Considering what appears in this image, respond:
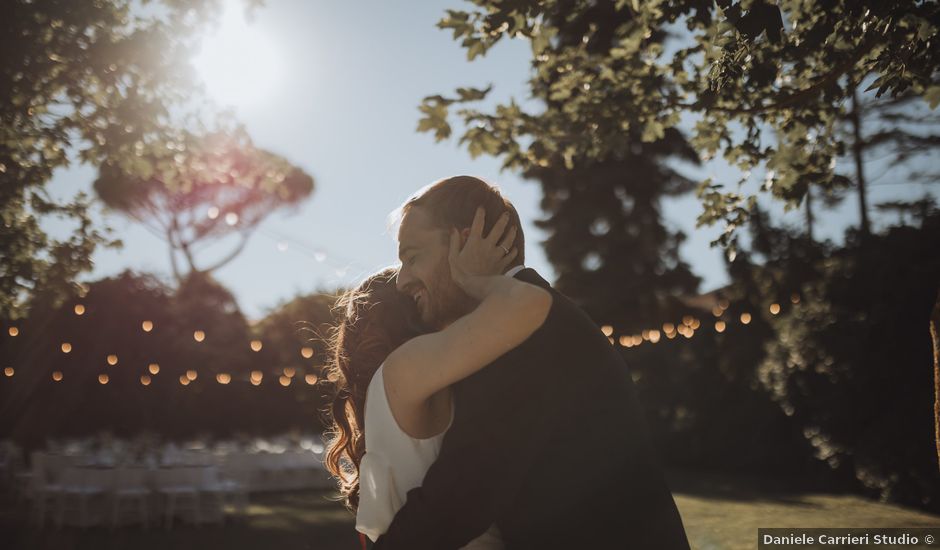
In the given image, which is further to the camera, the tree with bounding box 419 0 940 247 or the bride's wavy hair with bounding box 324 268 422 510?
the tree with bounding box 419 0 940 247

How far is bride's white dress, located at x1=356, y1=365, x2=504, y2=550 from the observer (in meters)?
1.54

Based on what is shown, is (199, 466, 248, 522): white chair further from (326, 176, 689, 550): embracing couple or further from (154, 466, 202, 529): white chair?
(326, 176, 689, 550): embracing couple

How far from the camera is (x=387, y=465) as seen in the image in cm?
156

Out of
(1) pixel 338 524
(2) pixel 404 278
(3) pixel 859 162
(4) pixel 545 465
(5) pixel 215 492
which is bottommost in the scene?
(1) pixel 338 524

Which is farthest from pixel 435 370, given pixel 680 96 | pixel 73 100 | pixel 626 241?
pixel 626 241

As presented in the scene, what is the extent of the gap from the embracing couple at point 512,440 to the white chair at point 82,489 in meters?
10.9

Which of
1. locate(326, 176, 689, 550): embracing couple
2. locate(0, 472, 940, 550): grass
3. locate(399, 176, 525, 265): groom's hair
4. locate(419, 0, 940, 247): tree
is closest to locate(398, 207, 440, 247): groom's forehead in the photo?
locate(399, 176, 525, 265): groom's hair

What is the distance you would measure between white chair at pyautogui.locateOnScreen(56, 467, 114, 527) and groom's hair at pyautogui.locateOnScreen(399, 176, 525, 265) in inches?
429

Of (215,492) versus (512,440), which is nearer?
(512,440)

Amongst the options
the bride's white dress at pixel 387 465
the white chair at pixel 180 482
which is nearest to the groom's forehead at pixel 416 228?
the bride's white dress at pixel 387 465

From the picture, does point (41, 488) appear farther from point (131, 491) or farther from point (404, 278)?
point (404, 278)

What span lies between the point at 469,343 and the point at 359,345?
2.46 ft

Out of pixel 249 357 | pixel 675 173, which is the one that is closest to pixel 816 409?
pixel 675 173

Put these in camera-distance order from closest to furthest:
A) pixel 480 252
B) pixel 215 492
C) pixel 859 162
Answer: pixel 480 252, pixel 215 492, pixel 859 162
